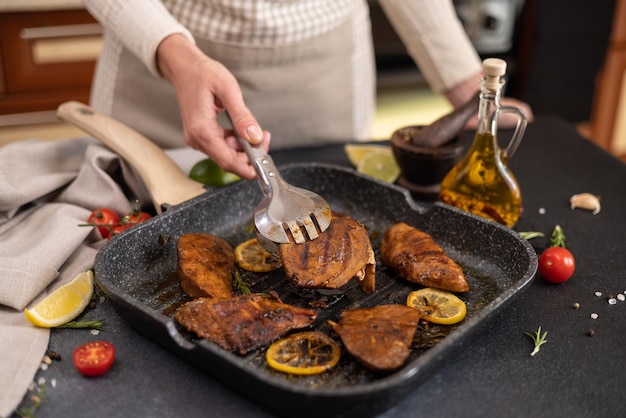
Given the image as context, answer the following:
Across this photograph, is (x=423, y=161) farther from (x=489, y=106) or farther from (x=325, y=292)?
(x=325, y=292)

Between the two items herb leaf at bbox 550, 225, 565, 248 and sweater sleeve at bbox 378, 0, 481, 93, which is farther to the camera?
sweater sleeve at bbox 378, 0, 481, 93

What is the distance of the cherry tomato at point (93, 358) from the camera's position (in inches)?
51.8

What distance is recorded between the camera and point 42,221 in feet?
5.92

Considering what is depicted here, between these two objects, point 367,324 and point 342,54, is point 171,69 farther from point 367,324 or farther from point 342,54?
point 367,324

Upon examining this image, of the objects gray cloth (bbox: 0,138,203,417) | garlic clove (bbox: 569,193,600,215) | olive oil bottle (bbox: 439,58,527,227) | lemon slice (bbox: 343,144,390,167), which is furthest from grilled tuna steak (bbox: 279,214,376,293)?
garlic clove (bbox: 569,193,600,215)

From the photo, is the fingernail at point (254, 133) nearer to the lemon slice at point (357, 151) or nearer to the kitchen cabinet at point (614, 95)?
the lemon slice at point (357, 151)

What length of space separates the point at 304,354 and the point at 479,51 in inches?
138

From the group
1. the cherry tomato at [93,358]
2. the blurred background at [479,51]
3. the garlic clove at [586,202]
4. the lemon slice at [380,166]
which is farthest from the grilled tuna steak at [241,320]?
the blurred background at [479,51]

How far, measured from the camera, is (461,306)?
1498 mm

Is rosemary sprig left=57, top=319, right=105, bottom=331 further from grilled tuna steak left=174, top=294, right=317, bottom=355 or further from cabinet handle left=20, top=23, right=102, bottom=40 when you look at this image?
cabinet handle left=20, top=23, right=102, bottom=40

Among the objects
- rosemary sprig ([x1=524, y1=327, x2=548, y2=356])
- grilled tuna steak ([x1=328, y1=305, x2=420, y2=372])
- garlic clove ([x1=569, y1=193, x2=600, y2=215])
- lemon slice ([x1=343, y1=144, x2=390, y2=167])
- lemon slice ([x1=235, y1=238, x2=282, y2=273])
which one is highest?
grilled tuna steak ([x1=328, y1=305, x2=420, y2=372])

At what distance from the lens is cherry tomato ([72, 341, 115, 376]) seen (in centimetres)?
131

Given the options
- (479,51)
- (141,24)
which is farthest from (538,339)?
(479,51)

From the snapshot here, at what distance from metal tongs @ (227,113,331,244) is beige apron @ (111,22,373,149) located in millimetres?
696
